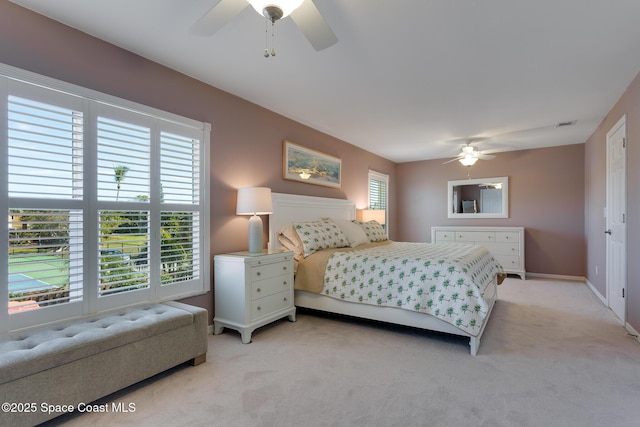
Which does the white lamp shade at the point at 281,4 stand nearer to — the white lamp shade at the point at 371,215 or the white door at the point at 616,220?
the white door at the point at 616,220

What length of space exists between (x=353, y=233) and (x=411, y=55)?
7.53 ft

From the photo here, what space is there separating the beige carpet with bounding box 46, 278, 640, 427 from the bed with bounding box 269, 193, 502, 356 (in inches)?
8.0

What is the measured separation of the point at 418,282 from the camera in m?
2.78

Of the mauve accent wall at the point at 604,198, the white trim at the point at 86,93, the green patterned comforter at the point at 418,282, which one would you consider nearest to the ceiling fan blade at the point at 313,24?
the white trim at the point at 86,93

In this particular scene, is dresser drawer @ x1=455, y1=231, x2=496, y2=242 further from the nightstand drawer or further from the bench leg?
the bench leg

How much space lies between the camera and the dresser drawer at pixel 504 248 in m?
5.63

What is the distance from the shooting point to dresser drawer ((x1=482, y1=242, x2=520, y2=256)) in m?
5.63

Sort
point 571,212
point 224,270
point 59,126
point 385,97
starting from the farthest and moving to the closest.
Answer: point 571,212 < point 385,97 < point 224,270 < point 59,126

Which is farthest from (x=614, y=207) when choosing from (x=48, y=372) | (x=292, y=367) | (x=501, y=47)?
(x=48, y=372)

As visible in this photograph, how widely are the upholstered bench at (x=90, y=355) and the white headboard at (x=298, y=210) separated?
1501 millimetres

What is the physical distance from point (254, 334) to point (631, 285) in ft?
11.8

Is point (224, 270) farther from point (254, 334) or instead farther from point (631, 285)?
point (631, 285)

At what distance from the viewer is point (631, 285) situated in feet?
9.82

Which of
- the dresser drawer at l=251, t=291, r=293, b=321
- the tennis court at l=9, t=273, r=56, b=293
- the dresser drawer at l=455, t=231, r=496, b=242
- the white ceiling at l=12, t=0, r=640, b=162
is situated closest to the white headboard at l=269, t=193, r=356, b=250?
the dresser drawer at l=251, t=291, r=293, b=321
